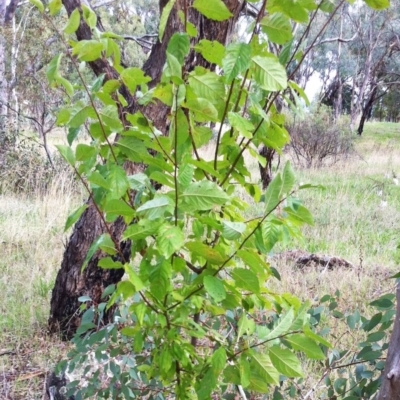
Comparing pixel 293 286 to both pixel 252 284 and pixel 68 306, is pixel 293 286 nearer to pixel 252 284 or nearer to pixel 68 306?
pixel 68 306

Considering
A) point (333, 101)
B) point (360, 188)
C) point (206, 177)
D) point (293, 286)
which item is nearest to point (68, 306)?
point (293, 286)

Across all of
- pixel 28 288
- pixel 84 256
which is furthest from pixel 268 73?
pixel 28 288

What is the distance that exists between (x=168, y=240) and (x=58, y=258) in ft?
11.0

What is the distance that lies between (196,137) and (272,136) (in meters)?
0.16

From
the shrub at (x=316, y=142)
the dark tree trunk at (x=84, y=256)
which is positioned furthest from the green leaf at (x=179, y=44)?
the shrub at (x=316, y=142)

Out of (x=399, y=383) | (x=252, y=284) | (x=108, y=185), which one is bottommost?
(x=399, y=383)

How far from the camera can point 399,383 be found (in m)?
0.84

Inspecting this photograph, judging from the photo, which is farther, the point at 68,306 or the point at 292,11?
the point at 68,306

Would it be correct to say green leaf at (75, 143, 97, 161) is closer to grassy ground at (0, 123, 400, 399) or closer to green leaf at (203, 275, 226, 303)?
green leaf at (203, 275, 226, 303)

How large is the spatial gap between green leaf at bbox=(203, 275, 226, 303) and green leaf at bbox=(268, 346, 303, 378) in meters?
0.16

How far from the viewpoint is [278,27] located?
0.81 m

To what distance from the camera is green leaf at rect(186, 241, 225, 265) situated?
0.86 metres

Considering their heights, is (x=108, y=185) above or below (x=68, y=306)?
above

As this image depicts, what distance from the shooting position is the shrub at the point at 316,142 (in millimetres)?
11328
